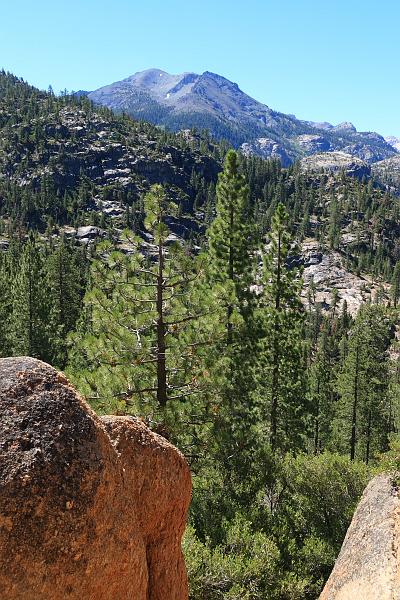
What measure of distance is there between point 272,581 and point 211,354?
5.85 metres

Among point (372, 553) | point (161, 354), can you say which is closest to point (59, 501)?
point (372, 553)

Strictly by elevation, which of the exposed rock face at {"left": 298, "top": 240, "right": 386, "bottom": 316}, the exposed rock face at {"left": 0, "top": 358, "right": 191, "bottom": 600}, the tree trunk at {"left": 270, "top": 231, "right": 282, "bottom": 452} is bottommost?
the exposed rock face at {"left": 298, "top": 240, "right": 386, "bottom": 316}

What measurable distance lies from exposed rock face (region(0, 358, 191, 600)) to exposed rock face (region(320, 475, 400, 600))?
16.4 ft

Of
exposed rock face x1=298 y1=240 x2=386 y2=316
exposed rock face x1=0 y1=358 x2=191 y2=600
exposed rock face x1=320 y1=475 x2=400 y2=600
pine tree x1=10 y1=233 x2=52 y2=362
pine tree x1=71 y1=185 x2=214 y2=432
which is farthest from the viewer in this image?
exposed rock face x1=298 y1=240 x2=386 y2=316

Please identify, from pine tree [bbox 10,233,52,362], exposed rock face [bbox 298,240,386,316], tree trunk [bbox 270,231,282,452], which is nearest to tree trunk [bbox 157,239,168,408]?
tree trunk [bbox 270,231,282,452]

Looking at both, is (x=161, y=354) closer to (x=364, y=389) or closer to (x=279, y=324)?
(x=279, y=324)

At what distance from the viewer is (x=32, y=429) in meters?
4.71

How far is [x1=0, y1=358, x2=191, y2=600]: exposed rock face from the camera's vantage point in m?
4.39

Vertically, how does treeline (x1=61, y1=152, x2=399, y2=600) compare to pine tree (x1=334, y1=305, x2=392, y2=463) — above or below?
above

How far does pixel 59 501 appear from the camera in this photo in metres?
4.59

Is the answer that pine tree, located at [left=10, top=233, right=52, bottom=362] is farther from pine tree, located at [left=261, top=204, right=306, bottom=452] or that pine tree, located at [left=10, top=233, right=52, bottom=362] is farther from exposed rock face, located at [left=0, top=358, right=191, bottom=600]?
exposed rock face, located at [left=0, top=358, right=191, bottom=600]

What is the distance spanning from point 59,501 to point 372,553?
7.45 metres

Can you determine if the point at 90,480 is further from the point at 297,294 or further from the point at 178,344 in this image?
the point at 297,294

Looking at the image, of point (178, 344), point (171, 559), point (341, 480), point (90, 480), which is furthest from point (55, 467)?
point (341, 480)
